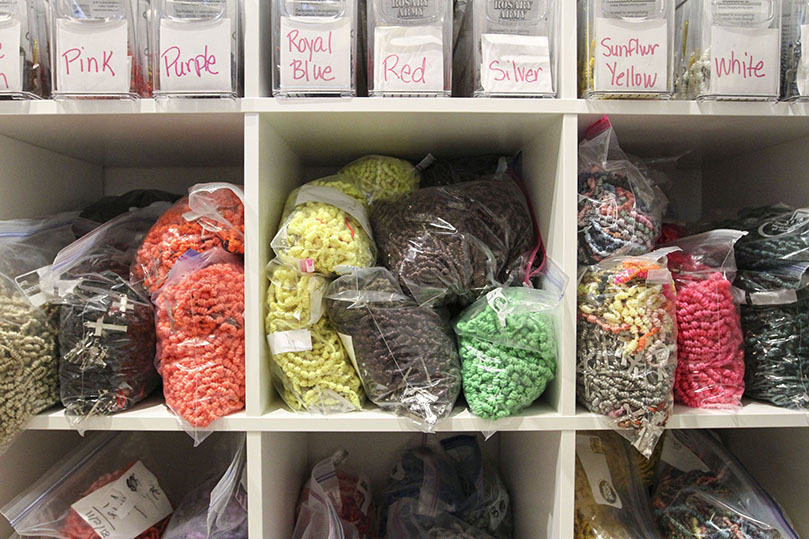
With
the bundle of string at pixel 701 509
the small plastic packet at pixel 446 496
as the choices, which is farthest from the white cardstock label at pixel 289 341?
the bundle of string at pixel 701 509

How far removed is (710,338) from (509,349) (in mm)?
290

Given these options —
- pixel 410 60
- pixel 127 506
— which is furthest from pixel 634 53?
pixel 127 506

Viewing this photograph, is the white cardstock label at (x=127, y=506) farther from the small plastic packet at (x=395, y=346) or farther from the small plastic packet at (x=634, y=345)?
the small plastic packet at (x=634, y=345)

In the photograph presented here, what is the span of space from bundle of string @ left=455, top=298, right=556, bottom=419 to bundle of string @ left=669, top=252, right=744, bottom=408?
20 centimetres

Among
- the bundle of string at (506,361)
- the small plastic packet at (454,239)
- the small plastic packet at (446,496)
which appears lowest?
the small plastic packet at (446,496)

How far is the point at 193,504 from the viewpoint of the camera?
0.76 meters

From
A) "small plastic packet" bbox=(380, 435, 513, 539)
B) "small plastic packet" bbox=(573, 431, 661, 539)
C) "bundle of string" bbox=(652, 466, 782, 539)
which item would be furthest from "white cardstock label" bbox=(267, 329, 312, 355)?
"bundle of string" bbox=(652, 466, 782, 539)

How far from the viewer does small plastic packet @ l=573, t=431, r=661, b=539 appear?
721mm

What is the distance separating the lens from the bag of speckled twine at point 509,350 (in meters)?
0.63

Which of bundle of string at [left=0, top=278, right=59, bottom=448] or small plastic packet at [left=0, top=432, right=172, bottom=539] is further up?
bundle of string at [left=0, top=278, right=59, bottom=448]

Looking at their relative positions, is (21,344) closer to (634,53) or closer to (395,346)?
(395,346)

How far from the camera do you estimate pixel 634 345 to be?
2.00 feet

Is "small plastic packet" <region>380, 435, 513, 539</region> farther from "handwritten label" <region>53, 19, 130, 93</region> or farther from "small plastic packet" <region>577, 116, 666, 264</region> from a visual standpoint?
"handwritten label" <region>53, 19, 130, 93</region>

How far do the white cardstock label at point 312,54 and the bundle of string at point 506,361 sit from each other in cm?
38
